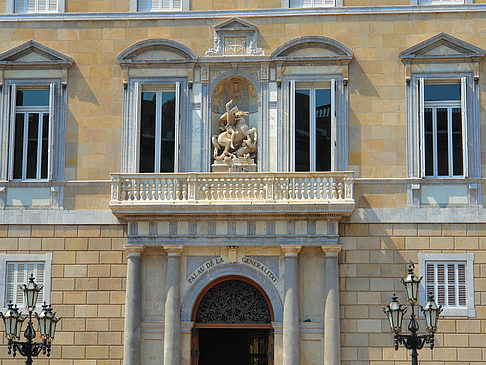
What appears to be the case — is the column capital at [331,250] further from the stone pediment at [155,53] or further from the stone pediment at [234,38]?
the stone pediment at [155,53]

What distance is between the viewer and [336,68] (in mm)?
22875

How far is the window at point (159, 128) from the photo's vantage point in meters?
23.1

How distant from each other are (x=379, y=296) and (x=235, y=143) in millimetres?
5276

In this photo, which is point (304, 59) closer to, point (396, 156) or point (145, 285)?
point (396, 156)

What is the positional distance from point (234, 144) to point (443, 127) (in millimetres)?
5308

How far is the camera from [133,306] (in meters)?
21.9

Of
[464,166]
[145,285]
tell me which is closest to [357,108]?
[464,166]

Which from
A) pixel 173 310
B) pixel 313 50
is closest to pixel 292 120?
pixel 313 50

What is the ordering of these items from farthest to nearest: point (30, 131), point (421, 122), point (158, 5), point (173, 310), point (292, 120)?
1. point (158, 5)
2. point (30, 131)
3. point (292, 120)
4. point (421, 122)
5. point (173, 310)

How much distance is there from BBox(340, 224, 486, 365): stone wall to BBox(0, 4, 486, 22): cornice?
18.1ft

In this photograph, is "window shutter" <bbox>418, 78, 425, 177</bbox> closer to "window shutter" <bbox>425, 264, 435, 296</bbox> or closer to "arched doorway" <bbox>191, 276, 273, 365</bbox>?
"window shutter" <bbox>425, 264, 435, 296</bbox>

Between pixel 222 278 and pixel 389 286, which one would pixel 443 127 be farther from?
pixel 222 278

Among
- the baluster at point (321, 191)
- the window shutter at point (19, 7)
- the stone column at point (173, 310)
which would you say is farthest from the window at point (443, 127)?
the window shutter at point (19, 7)

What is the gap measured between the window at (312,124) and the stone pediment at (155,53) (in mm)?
3043
